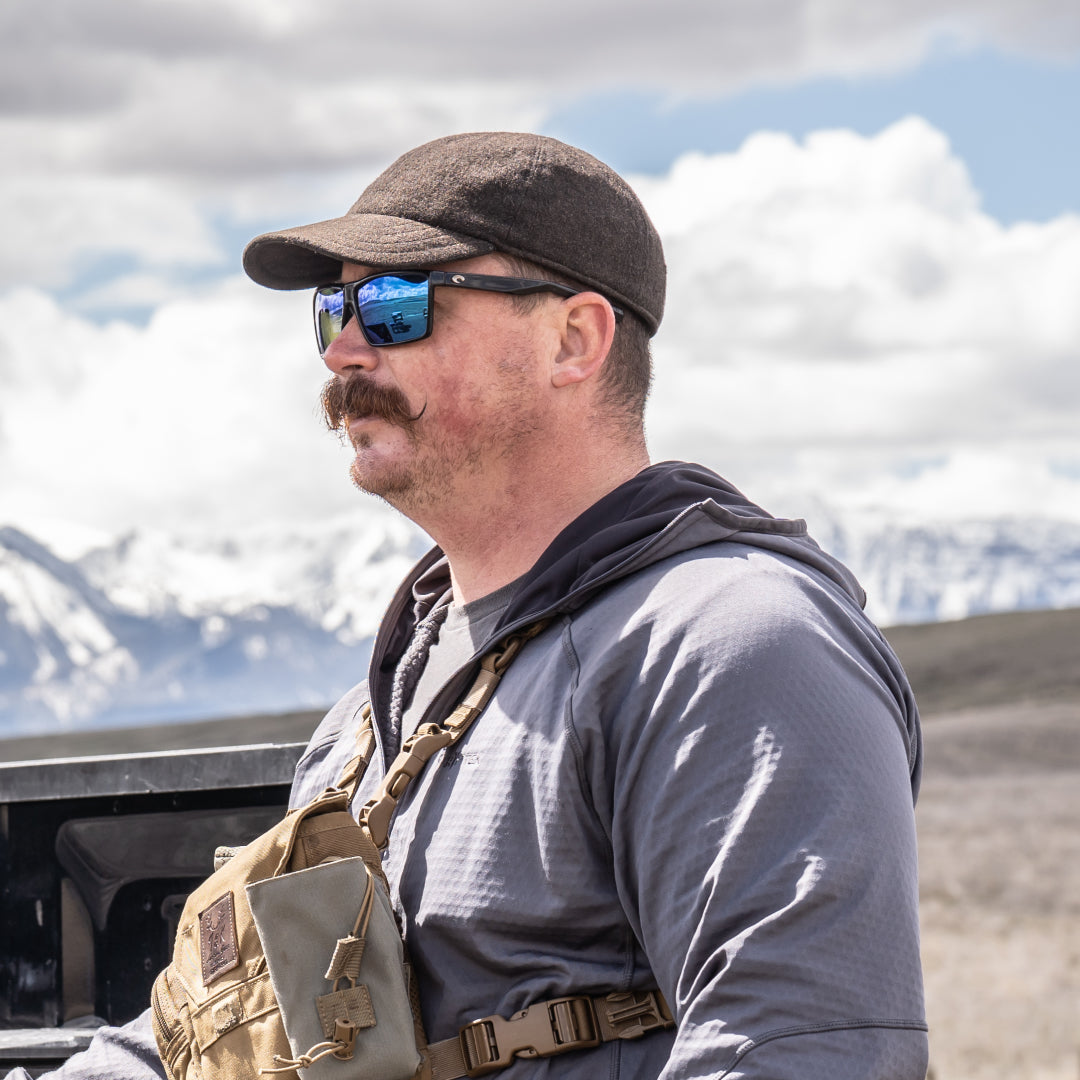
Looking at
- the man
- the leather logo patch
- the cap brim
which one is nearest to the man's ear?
the man

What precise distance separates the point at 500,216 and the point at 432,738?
80 centimetres

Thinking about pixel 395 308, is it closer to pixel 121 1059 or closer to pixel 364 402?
pixel 364 402

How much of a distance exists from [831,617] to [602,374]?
67 centimetres

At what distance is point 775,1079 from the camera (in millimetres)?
1692

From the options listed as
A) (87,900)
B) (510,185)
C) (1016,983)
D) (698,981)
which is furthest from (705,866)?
(1016,983)

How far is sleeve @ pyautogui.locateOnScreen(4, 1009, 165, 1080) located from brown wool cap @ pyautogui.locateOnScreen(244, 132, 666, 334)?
1.31 m

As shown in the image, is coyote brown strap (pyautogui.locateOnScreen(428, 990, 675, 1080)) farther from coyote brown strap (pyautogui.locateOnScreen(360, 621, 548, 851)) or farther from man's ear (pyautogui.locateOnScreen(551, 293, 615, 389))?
man's ear (pyautogui.locateOnScreen(551, 293, 615, 389))

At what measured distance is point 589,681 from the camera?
6.51ft

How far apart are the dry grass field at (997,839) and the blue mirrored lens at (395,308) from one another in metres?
11.0

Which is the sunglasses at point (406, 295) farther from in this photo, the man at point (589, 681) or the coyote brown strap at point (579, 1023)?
the coyote brown strap at point (579, 1023)

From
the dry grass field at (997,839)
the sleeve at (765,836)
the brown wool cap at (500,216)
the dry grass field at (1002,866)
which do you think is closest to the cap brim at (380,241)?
the brown wool cap at (500,216)

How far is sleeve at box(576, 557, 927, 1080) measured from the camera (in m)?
1.73

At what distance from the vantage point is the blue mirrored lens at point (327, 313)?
8.38ft

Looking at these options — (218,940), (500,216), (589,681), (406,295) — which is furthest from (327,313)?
(218,940)
